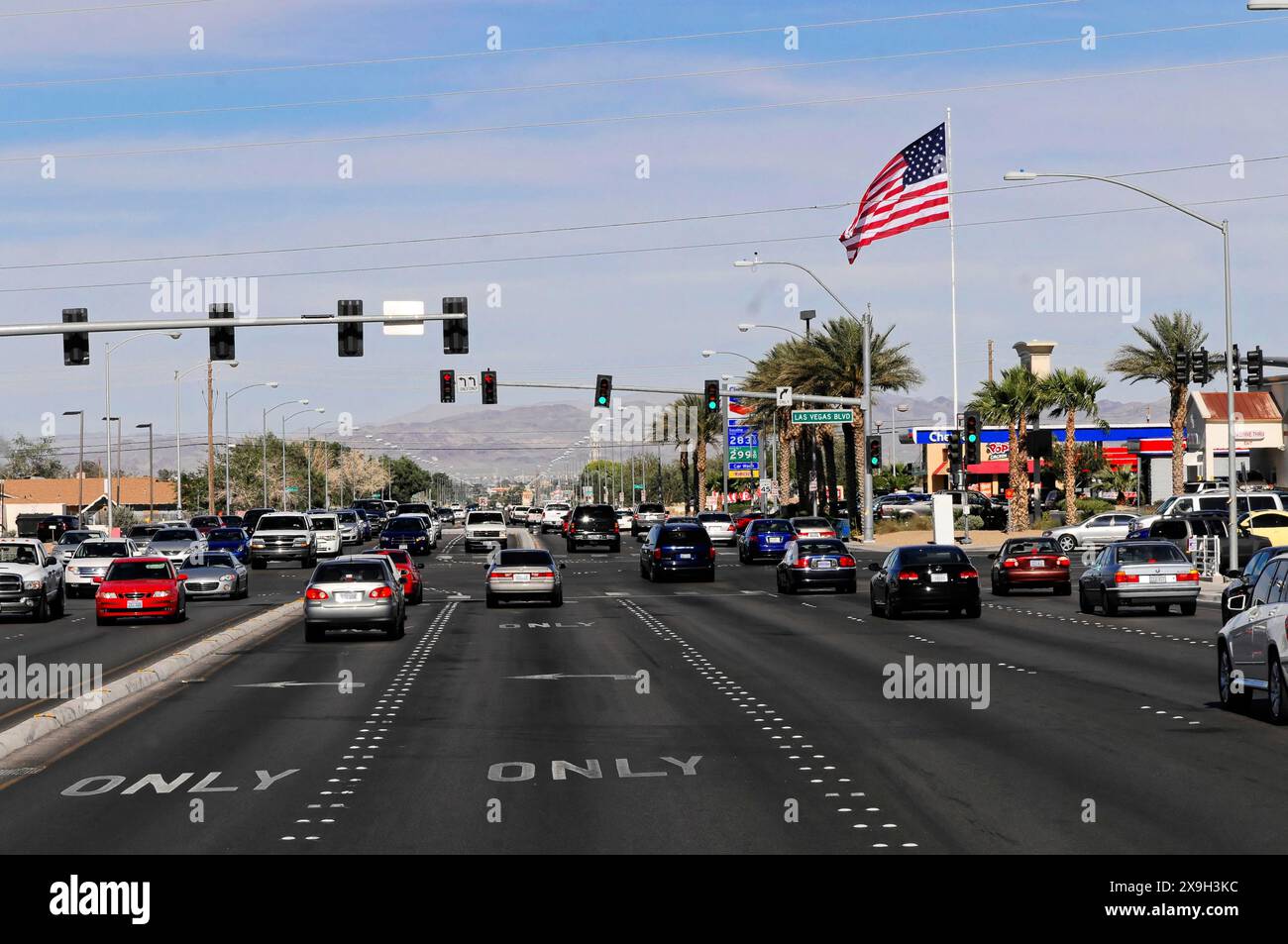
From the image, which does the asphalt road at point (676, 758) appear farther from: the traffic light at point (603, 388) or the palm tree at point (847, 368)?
the palm tree at point (847, 368)

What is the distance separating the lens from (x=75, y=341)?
32594mm

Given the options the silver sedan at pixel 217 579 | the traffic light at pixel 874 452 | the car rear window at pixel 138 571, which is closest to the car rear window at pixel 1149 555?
the car rear window at pixel 138 571

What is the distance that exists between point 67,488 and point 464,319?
13937 centimetres

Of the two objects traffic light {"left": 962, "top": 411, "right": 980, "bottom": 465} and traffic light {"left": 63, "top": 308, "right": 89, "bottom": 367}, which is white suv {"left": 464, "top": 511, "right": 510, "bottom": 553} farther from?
traffic light {"left": 63, "top": 308, "right": 89, "bottom": 367}

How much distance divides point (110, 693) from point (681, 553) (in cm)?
3001

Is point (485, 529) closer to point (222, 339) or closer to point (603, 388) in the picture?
point (603, 388)

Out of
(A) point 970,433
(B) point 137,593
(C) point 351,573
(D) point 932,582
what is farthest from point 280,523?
(D) point 932,582

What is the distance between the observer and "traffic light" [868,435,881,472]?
215ft

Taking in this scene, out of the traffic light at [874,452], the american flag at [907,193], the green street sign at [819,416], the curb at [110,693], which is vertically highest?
the american flag at [907,193]

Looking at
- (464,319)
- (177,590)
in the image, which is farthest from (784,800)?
(177,590)

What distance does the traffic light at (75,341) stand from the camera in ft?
106

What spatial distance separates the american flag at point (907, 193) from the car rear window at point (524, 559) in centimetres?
1929

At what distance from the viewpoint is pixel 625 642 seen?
28578 mm
